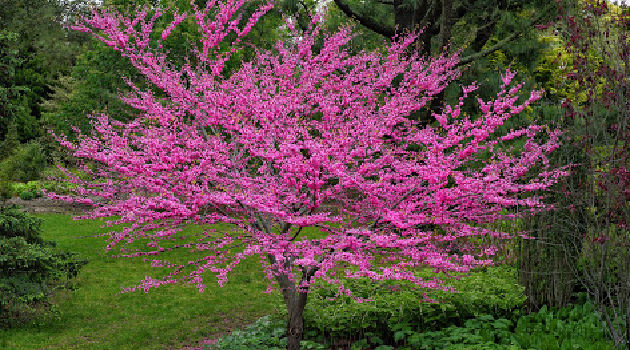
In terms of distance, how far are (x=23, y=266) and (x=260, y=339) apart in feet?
9.64

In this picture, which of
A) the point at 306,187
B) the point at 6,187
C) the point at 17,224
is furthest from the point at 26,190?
the point at 306,187

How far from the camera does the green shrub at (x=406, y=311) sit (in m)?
5.40

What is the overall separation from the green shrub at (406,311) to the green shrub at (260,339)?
A: 0.93 feet

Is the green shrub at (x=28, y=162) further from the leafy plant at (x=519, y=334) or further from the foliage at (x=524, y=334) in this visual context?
the foliage at (x=524, y=334)

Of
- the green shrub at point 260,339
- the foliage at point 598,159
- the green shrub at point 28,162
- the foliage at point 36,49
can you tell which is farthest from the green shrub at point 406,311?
the foliage at point 36,49

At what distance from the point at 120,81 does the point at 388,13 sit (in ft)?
24.3

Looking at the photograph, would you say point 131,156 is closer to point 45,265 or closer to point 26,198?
point 45,265

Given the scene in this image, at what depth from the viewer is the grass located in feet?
20.2

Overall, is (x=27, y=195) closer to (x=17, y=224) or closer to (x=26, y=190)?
(x=26, y=190)

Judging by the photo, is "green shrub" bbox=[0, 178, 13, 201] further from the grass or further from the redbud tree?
the redbud tree

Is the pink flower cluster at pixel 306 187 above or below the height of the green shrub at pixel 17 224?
above

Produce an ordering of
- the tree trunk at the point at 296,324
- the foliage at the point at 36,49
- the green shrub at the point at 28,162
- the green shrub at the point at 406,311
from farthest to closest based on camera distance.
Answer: the foliage at the point at 36,49, the green shrub at the point at 28,162, the green shrub at the point at 406,311, the tree trunk at the point at 296,324

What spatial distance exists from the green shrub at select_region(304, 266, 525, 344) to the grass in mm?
1610

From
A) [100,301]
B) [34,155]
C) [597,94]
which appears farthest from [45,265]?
[34,155]
